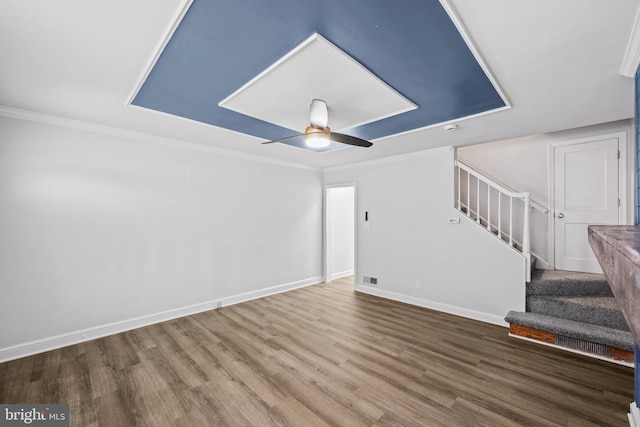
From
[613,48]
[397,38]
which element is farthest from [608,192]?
[397,38]

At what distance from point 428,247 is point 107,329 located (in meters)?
4.63

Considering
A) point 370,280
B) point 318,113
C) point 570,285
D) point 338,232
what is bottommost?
point 370,280

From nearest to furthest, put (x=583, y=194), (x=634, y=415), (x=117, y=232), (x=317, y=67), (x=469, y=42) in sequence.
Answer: (x=469, y=42) < (x=634, y=415) < (x=317, y=67) < (x=117, y=232) < (x=583, y=194)

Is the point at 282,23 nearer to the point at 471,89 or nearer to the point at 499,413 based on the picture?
the point at 471,89

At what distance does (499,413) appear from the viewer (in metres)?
1.94

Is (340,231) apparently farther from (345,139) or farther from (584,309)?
(584,309)

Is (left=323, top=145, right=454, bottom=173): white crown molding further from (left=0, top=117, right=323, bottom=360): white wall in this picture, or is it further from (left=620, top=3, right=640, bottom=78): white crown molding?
(left=620, top=3, right=640, bottom=78): white crown molding

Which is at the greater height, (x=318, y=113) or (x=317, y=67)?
(x=317, y=67)

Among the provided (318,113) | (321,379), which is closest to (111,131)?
(318,113)

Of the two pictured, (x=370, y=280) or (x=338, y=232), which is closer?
(x=370, y=280)

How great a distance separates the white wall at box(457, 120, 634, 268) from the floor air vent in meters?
1.45

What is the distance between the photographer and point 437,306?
161 inches

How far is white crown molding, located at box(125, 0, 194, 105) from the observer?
140 cm

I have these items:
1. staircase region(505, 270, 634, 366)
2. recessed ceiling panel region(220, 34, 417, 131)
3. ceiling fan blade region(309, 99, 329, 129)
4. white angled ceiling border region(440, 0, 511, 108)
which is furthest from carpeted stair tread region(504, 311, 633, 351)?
ceiling fan blade region(309, 99, 329, 129)
